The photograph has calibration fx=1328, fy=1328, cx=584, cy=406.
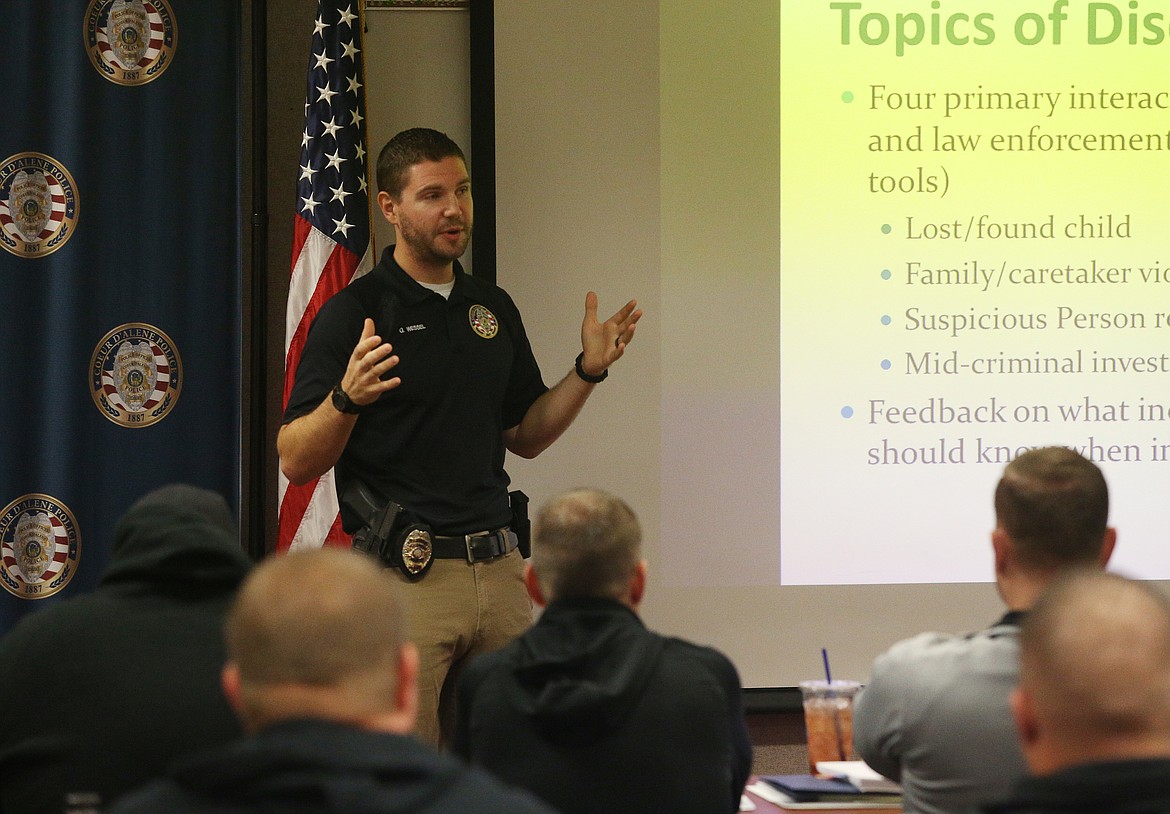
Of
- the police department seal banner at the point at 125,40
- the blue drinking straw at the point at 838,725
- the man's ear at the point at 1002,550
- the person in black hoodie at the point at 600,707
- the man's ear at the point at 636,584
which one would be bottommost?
the blue drinking straw at the point at 838,725

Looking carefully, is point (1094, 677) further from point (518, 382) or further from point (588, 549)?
point (518, 382)

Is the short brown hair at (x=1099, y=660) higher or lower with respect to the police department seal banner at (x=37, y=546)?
higher

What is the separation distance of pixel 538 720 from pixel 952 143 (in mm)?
2818

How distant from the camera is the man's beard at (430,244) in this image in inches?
124

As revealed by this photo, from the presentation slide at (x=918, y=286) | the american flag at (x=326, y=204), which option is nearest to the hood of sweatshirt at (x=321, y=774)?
the american flag at (x=326, y=204)

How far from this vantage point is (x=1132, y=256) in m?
4.09

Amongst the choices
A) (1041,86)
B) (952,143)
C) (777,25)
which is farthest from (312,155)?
(1041,86)

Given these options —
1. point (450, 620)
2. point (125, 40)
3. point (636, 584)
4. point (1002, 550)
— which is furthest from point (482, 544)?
point (125, 40)

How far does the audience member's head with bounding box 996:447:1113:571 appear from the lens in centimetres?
198

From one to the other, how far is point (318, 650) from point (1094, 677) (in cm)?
70

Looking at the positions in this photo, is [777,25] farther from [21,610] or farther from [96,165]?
[21,610]

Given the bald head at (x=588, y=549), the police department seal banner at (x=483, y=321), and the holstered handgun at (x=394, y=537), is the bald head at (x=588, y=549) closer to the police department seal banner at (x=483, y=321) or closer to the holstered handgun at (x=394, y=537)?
the holstered handgun at (x=394, y=537)

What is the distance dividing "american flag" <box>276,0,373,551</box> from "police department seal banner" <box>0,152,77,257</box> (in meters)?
0.63

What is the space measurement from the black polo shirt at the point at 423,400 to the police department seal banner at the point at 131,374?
2.65 ft
